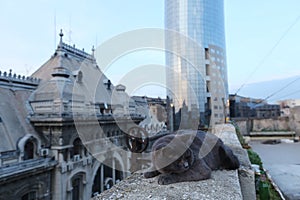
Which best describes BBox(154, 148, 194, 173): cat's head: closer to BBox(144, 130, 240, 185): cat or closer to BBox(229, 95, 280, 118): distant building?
BBox(144, 130, 240, 185): cat

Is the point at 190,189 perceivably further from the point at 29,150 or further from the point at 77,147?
the point at 77,147

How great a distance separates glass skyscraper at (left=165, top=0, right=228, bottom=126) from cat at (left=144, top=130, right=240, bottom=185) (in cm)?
1027

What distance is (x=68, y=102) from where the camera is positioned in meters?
8.21

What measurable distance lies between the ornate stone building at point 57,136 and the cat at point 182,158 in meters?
5.65

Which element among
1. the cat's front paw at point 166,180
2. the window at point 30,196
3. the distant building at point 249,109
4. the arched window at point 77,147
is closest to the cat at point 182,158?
the cat's front paw at point 166,180

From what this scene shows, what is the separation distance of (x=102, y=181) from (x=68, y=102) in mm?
4491

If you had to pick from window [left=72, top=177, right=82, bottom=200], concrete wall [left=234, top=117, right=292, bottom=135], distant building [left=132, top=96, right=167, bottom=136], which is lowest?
window [left=72, top=177, right=82, bottom=200]

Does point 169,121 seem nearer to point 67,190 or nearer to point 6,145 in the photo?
point 67,190

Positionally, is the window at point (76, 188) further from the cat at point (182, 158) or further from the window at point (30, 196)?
the cat at point (182, 158)

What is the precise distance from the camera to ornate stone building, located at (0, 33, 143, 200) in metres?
6.68

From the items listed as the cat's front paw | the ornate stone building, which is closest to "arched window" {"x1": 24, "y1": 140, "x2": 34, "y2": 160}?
the ornate stone building

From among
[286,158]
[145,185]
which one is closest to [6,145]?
[145,185]

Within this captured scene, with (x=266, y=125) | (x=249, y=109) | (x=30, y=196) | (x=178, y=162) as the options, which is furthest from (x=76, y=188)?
(x=249, y=109)

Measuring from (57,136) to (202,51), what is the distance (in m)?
11.8
